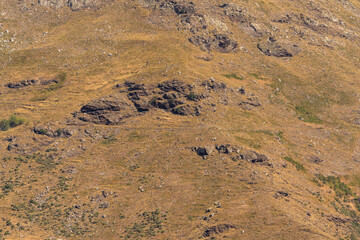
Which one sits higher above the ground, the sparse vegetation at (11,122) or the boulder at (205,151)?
the boulder at (205,151)

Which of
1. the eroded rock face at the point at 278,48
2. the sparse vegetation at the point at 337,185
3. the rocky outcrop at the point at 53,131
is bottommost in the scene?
the sparse vegetation at the point at 337,185

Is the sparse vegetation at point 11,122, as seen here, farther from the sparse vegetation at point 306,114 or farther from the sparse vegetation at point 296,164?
the sparse vegetation at point 306,114

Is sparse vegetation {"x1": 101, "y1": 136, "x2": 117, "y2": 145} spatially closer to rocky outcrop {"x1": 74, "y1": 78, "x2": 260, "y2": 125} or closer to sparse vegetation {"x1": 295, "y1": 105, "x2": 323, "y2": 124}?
rocky outcrop {"x1": 74, "y1": 78, "x2": 260, "y2": 125}

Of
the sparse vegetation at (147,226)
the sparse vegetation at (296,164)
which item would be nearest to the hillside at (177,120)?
the sparse vegetation at (147,226)

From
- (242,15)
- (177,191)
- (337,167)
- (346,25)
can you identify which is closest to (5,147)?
(177,191)

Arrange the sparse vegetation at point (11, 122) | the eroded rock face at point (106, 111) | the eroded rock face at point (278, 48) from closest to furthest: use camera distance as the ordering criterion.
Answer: the sparse vegetation at point (11, 122), the eroded rock face at point (106, 111), the eroded rock face at point (278, 48)

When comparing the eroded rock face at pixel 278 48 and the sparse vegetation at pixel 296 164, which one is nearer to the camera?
the sparse vegetation at pixel 296 164

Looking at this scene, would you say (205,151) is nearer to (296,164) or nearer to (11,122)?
(296,164)
